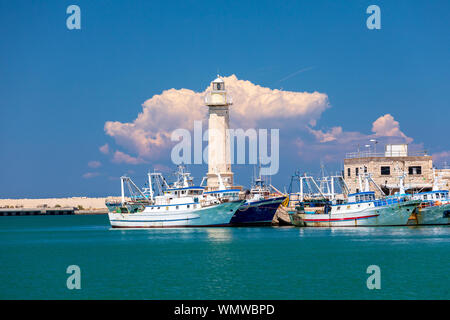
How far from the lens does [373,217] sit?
70.8 m

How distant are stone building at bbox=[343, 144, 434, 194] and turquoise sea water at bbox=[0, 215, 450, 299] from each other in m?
19.8

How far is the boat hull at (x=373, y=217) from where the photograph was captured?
226 feet

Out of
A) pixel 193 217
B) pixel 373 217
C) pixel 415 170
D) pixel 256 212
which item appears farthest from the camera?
pixel 415 170

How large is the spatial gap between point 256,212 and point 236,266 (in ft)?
133

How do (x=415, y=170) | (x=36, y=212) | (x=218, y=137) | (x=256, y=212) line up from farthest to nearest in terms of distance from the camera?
(x=36, y=212)
(x=218, y=137)
(x=415, y=170)
(x=256, y=212)

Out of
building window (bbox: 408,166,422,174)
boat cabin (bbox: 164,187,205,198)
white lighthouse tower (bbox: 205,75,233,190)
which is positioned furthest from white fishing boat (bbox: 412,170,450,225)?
white lighthouse tower (bbox: 205,75,233,190)

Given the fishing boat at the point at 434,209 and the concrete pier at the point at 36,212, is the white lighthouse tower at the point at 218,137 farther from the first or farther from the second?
the concrete pier at the point at 36,212

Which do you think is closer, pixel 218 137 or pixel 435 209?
pixel 435 209

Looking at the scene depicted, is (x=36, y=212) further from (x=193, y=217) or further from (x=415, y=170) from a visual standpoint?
(x=415, y=170)

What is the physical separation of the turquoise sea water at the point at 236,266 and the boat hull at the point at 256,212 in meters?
16.2

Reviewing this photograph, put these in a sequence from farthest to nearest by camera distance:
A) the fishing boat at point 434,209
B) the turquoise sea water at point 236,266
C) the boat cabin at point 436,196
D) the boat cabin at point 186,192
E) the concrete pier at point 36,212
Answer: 1. the concrete pier at point 36,212
2. the boat cabin at point 186,192
3. the boat cabin at point 436,196
4. the fishing boat at point 434,209
5. the turquoise sea water at point 236,266

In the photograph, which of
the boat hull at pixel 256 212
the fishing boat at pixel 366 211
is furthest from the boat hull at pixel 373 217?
the boat hull at pixel 256 212

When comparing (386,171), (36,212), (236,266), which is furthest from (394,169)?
(36,212)
